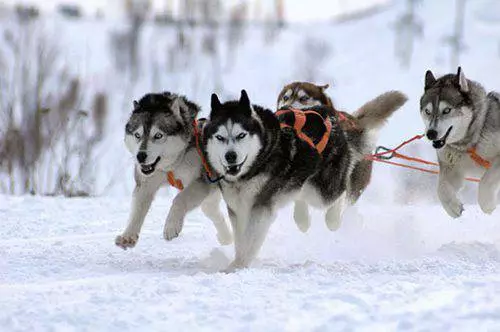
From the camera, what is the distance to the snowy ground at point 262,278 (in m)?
2.69

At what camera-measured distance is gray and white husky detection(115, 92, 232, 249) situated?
422 cm

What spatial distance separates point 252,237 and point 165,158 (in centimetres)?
75

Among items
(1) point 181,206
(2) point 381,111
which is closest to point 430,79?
(2) point 381,111

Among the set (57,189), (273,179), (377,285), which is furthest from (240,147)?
(57,189)

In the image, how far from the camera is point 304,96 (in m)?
5.46

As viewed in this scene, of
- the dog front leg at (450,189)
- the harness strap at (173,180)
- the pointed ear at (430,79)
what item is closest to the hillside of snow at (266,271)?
the dog front leg at (450,189)

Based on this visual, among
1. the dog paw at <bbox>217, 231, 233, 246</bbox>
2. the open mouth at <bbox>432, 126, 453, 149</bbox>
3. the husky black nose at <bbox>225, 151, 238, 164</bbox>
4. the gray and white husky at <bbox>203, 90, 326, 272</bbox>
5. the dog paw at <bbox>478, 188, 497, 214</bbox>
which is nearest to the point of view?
the husky black nose at <bbox>225, 151, 238, 164</bbox>

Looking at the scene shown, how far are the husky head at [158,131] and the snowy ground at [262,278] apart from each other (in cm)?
65

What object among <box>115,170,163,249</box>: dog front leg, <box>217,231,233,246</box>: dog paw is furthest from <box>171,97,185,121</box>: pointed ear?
<box>217,231,233,246</box>: dog paw

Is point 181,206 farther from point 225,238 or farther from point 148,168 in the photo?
point 225,238

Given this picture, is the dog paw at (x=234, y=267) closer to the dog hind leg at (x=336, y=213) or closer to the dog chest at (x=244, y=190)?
the dog chest at (x=244, y=190)

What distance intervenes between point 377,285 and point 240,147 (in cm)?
120

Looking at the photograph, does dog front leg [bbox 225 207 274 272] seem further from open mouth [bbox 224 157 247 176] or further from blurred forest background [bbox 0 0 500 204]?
blurred forest background [bbox 0 0 500 204]

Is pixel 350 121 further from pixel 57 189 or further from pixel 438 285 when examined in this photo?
pixel 57 189
